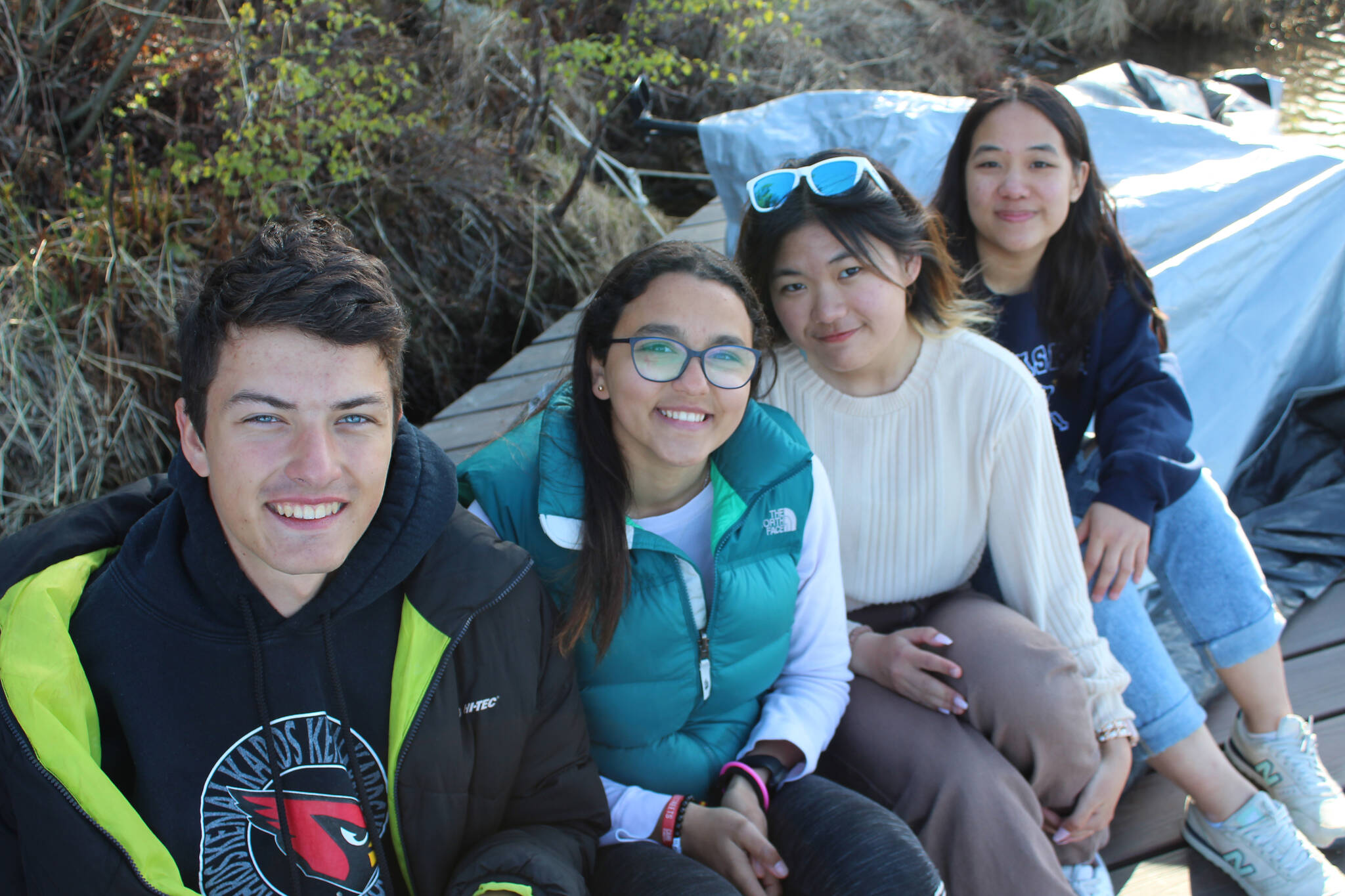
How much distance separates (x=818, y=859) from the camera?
1.35 metres

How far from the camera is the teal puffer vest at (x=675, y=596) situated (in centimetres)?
147

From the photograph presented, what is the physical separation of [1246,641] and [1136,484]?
1.23ft

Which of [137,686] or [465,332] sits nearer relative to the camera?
[137,686]

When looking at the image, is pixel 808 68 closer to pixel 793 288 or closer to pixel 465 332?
pixel 465 332

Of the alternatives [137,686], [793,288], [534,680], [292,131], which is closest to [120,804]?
[137,686]

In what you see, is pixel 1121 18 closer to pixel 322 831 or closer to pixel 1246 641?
pixel 1246 641

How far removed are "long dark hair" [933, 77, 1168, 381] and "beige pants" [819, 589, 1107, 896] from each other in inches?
29.0

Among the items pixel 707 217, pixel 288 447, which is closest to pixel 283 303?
pixel 288 447

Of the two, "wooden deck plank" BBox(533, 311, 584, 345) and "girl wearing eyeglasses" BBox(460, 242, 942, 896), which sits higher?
"wooden deck plank" BBox(533, 311, 584, 345)

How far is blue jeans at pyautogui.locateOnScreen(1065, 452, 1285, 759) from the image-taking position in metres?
1.83

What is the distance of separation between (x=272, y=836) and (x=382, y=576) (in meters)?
0.34

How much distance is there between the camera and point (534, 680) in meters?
1.33

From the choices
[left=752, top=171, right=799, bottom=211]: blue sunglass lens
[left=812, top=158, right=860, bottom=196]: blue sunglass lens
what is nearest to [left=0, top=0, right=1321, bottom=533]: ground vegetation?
[left=752, top=171, right=799, bottom=211]: blue sunglass lens

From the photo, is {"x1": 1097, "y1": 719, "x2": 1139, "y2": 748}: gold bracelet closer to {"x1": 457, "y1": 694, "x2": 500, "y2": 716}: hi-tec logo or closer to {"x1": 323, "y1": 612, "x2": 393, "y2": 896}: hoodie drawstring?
{"x1": 457, "y1": 694, "x2": 500, "y2": 716}: hi-tec logo
